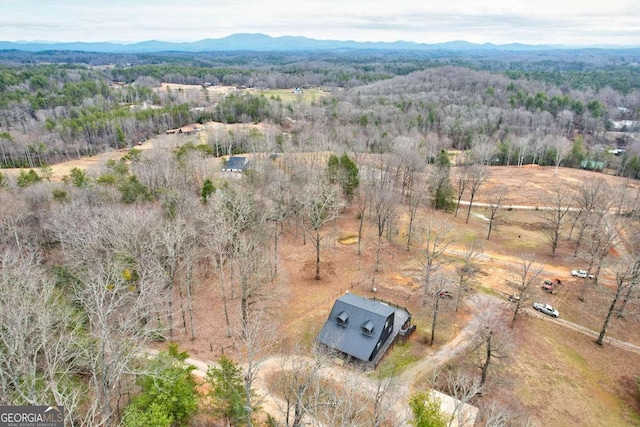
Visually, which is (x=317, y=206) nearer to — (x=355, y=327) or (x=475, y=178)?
(x=355, y=327)

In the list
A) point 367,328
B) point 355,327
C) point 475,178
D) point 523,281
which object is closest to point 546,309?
point 523,281

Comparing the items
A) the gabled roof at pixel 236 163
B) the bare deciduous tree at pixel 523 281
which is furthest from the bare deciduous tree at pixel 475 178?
the gabled roof at pixel 236 163

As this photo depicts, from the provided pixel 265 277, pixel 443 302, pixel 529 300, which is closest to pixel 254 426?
pixel 265 277

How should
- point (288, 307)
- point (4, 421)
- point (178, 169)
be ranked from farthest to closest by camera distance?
point (178, 169) → point (288, 307) → point (4, 421)

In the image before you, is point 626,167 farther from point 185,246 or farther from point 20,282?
point 20,282

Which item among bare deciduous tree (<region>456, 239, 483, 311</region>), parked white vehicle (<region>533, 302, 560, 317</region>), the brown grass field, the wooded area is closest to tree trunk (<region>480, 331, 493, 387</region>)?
the wooded area

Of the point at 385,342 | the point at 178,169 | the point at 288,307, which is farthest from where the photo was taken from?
the point at 178,169

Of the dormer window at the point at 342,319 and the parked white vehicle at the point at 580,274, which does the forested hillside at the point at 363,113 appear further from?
the dormer window at the point at 342,319
